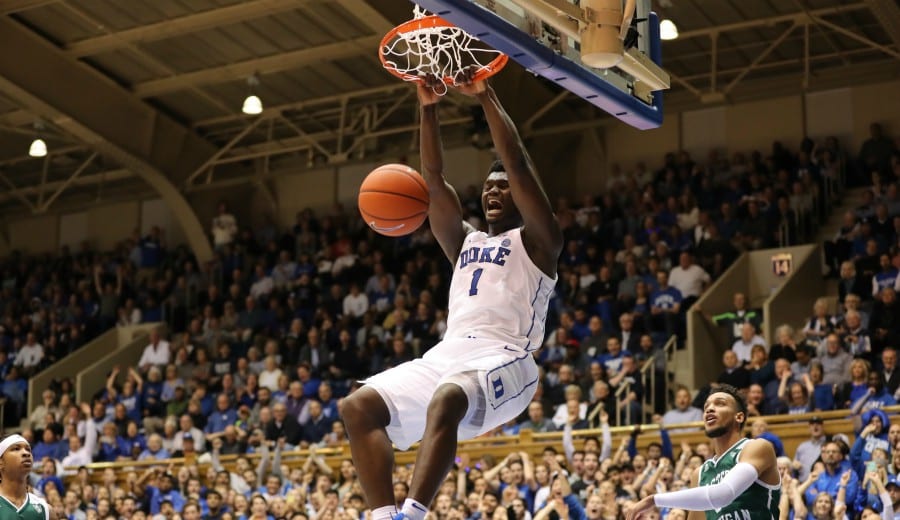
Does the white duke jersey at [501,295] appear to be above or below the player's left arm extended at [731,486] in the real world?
above

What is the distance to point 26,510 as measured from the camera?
320 inches

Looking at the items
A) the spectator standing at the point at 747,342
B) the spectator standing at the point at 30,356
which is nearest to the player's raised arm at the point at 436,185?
the spectator standing at the point at 747,342

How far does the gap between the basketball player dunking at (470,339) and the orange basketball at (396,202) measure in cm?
10

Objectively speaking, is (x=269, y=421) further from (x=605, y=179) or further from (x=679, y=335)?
(x=605, y=179)

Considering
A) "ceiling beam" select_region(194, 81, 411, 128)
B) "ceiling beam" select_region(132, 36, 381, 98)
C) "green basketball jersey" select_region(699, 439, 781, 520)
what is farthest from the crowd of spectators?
"green basketball jersey" select_region(699, 439, 781, 520)

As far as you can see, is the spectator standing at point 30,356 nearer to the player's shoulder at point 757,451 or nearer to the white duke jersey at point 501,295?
the white duke jersey at point 501,295

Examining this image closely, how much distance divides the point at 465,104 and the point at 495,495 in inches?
371

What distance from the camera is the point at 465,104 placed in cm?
2239

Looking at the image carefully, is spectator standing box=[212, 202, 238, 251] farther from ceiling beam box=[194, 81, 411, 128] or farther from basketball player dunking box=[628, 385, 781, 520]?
basketball player dunking box=[628, 385, 781, 520]

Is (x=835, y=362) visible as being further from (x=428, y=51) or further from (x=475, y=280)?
(x=475, y=280)

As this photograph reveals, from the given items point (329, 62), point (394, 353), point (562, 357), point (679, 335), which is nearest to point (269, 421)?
point (394, 353)

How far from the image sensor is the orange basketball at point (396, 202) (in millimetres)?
6996

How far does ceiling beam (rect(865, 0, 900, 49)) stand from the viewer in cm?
1867

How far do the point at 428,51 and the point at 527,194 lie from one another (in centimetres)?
143
